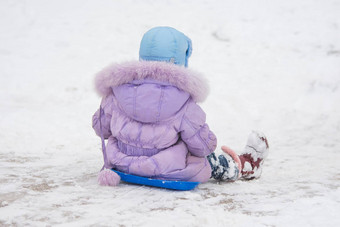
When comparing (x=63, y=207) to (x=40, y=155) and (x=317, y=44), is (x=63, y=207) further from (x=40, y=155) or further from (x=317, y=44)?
(x=317, y=44)

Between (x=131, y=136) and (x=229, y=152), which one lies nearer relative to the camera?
(x=131, y=136)

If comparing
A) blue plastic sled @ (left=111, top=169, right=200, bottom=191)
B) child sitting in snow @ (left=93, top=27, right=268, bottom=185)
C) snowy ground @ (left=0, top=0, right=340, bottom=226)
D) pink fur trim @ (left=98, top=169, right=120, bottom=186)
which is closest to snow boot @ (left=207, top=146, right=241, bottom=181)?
snowy ground @ (left=0, top=0, right=340, bottom=226)

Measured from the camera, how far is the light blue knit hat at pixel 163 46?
270cm

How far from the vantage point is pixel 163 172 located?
106 inches

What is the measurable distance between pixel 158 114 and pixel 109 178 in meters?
0.48

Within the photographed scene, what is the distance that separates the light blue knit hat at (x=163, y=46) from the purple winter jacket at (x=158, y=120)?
0.29ft

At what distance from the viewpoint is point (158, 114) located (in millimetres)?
2635

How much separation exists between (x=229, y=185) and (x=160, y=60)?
3.07ft

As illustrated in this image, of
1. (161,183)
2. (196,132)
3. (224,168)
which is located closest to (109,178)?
(161,183)

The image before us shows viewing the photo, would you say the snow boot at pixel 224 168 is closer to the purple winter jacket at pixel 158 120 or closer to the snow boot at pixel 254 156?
the snow boot at pixel 254 156

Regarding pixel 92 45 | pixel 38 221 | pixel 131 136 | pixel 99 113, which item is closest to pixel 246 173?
pixel 131 136

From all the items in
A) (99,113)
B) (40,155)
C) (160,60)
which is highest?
(160,60)

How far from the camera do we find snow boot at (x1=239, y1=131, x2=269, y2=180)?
311 centimetres

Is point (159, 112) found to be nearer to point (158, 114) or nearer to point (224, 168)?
point (158, 114)
